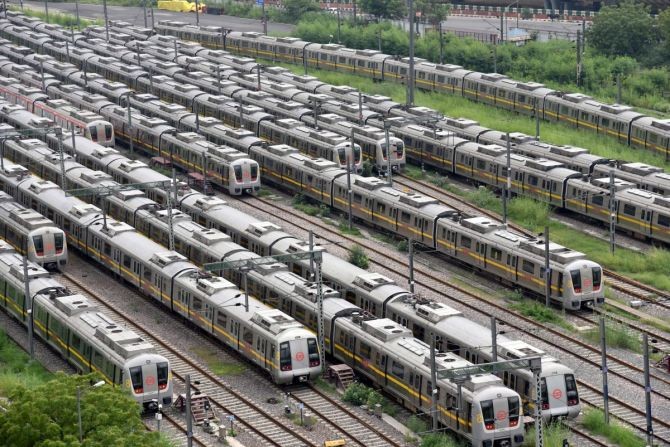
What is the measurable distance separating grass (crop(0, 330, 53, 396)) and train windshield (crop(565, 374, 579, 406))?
69.8 ft

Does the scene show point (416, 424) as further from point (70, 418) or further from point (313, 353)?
point (70, 418)

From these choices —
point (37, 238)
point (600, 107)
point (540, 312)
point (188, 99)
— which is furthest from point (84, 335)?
point (188, 99)

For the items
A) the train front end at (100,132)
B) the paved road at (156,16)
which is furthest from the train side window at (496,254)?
the paved road at (156,16)

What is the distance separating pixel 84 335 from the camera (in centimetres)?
5991

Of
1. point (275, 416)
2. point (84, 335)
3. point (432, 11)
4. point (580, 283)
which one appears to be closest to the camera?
point (275, 416)

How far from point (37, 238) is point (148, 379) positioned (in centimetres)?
2118

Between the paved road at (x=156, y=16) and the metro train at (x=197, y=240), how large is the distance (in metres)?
72.7

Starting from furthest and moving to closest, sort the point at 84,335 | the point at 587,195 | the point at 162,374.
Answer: the point at 587,195 → the point at 84,335 → the point at 162,374

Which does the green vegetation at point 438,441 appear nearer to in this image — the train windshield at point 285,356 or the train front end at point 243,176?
the train windshield at point 285,356

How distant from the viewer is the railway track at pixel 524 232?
7094 cm

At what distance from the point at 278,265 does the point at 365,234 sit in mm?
16070

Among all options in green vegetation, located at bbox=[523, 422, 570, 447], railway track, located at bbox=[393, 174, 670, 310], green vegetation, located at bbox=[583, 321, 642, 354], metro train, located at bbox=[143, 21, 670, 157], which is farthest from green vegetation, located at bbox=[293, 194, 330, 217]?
green vegetation, located at bbox=[523, 422, 570, 447]

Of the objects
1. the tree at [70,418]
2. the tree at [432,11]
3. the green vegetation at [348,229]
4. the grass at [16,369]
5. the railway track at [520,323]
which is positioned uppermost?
the tree at [70,418]

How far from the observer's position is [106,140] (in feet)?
334
